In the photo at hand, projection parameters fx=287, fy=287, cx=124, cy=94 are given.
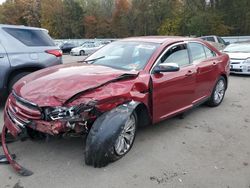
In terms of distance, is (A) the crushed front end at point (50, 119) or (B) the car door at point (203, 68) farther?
(B) the car door at point (203, 68)

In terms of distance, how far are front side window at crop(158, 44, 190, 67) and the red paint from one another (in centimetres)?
10

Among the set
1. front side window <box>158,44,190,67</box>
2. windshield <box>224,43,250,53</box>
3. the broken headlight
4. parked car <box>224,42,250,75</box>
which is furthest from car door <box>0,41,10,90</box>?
windshield <box>224,43,250,53</box>

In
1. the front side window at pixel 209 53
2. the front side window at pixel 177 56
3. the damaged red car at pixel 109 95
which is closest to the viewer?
the damaged red car at pixel 109 95

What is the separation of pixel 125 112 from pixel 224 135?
6.52 feet

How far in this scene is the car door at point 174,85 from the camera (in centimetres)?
436

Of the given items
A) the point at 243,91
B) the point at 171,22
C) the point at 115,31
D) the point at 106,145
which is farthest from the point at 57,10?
the point at 106,145

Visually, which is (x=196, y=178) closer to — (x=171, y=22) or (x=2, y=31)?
(x=2, y=31)

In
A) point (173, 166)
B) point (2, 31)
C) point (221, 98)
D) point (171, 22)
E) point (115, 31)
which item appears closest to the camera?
point (173, 166)

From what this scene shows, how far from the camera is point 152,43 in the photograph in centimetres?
482

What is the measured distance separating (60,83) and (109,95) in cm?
66

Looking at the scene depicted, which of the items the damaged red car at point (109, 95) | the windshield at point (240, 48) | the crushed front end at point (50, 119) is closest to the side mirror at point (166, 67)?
the damaged red car at point (109, 95)

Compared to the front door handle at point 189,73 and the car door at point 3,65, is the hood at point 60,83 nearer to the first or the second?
the front door handle at point 189,73

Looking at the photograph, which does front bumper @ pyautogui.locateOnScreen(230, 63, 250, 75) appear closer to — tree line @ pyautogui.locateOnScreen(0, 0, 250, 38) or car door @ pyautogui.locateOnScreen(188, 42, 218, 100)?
car door @ pyautogui.locateOnScreen(188, 42, 218, 100)

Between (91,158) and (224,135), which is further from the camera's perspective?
(224,135)
